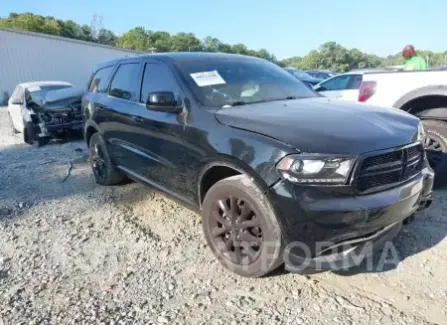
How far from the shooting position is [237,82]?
3.77 m

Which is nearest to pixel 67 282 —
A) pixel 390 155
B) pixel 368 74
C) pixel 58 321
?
pixel 58 321

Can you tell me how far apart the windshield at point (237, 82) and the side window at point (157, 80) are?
14cm

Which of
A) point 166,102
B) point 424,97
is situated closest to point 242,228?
point 166,102

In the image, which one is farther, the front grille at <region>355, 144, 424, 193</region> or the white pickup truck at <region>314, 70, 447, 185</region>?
the white pickup truck at <region>314, 70, 447, 185</region>

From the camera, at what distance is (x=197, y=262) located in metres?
3.36

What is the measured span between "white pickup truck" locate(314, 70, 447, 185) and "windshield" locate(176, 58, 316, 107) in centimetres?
127

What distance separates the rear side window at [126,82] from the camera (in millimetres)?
4367

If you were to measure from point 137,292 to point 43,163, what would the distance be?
16.5ft

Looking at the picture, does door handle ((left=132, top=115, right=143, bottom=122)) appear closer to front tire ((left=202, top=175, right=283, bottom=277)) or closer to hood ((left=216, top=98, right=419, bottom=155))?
hood ((left=216, top=98, right=419, bottom=155))

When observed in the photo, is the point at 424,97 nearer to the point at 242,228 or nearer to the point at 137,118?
the point at 242,228

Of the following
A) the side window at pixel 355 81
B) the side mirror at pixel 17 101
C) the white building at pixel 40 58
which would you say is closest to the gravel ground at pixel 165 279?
the side window at pixel 355 81

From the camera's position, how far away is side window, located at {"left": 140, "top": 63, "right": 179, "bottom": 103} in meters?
3.70

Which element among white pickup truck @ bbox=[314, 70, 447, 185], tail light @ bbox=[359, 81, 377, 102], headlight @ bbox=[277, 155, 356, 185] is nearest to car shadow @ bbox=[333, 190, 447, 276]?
white pickup truck @ bbox=[314, 70, 447, 185]

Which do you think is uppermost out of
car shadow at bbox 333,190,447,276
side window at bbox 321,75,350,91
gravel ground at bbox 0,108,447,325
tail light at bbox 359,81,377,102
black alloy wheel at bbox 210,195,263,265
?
tail light at bbox 359,81,377,102
